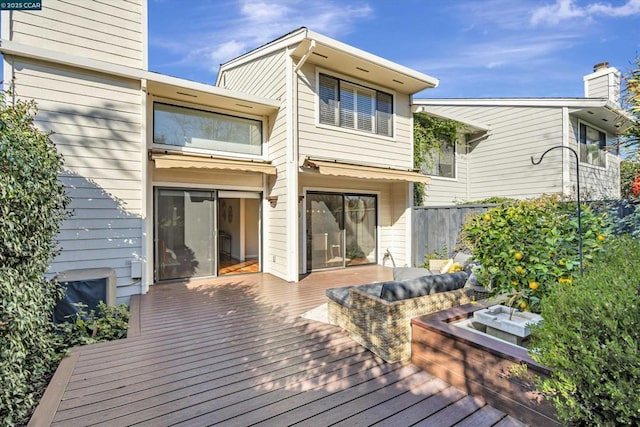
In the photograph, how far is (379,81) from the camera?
9133mm

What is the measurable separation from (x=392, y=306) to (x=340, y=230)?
609cm

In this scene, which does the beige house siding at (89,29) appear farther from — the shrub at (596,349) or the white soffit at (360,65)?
the shrub at (596,349)

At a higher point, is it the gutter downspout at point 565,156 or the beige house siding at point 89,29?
the beige house siding at point 89,29

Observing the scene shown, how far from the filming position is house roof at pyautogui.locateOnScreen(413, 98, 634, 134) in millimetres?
10231

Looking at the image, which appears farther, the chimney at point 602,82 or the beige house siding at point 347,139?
the chimney at point 602,82

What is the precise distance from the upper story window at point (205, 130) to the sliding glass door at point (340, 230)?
2.44 m

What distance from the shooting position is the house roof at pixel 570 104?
10.2 meters

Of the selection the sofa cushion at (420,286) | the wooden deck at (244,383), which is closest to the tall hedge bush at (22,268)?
the wooden deck at (244,383)

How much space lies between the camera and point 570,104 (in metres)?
10.5

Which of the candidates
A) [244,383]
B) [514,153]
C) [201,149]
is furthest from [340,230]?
[514,153]

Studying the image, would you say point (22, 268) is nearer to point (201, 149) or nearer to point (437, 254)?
point (201, 149)

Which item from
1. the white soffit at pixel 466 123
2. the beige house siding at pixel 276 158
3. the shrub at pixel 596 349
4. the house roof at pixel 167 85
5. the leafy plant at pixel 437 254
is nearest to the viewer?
the shrub at pixel 596 349

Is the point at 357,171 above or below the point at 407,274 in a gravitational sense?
above

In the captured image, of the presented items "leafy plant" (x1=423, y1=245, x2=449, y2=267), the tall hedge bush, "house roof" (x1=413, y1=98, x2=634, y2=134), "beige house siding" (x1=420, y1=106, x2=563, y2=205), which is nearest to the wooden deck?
the tall hedge bush
